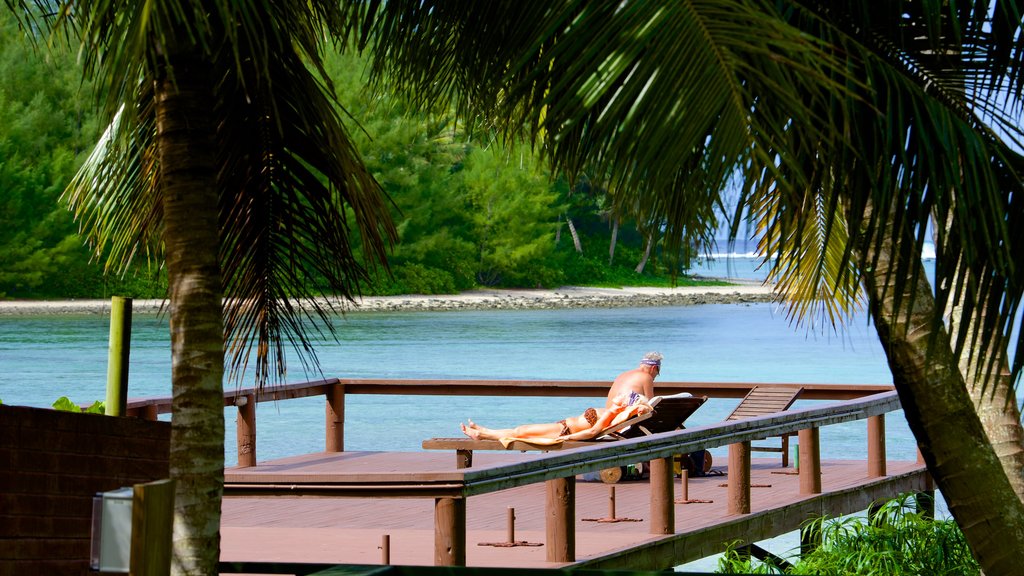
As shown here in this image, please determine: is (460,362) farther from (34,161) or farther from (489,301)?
(489,301)

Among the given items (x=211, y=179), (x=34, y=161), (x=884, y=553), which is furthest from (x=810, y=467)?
(x=34, y=161)

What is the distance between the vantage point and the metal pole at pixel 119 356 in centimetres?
612

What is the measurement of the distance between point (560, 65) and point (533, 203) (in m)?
81.1

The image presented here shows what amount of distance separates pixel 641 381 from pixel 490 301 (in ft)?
243

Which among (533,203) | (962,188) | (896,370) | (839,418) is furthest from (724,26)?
(533,203)

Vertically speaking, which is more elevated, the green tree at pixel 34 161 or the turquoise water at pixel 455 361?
the green tree at pixel 34 161

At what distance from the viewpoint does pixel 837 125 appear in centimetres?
444

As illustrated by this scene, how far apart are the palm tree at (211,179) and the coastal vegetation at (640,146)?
1 cm

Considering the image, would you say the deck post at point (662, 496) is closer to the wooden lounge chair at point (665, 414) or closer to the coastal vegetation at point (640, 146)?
the coastal vegetation at point (640, 146)

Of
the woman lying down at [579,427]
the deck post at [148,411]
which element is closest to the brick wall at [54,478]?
the deck post at [148,411]

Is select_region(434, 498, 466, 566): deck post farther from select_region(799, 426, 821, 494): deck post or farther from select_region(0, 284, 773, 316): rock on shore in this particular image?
select_region(0, 284, 773, 316): rock on shore

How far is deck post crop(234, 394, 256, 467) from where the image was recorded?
11.6 m

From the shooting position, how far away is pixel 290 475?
6.12m

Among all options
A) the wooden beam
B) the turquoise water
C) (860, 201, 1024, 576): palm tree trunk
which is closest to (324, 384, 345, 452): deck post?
(860, 201, 1024, 576): palm tree trunk
